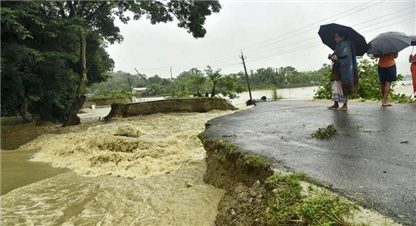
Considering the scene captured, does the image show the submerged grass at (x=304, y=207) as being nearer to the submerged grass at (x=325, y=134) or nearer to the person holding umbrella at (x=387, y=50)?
the submerged grass at (x=325, y=134)

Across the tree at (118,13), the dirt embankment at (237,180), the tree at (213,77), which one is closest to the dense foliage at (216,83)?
the tree at (213,77)

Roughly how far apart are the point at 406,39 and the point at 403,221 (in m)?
6.54


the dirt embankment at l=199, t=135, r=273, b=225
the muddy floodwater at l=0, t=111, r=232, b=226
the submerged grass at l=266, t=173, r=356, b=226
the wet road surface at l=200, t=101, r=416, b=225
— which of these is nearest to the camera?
the submerged grass at l=266, t=173, r=356, b=226

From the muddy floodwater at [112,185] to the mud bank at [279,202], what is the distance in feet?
1.93

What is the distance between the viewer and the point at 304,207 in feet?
6.45

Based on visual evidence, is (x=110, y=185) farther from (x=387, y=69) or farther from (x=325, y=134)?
(x=387, y=69)

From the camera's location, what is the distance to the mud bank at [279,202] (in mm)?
1855

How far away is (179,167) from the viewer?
5949 mm

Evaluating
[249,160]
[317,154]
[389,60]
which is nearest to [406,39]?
[389,60]

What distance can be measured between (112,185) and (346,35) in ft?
18.6

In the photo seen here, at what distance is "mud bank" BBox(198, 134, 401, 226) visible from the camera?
186 cm

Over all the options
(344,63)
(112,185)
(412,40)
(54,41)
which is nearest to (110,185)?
(112,185)

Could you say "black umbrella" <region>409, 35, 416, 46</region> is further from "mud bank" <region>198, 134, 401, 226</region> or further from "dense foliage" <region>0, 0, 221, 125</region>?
"dense foliage" <region>0, 0, 221, 125</region>

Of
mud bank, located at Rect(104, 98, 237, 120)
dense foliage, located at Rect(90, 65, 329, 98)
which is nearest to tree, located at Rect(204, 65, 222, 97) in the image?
dense foliage, located at Rect(90, 65, 329, 98)
